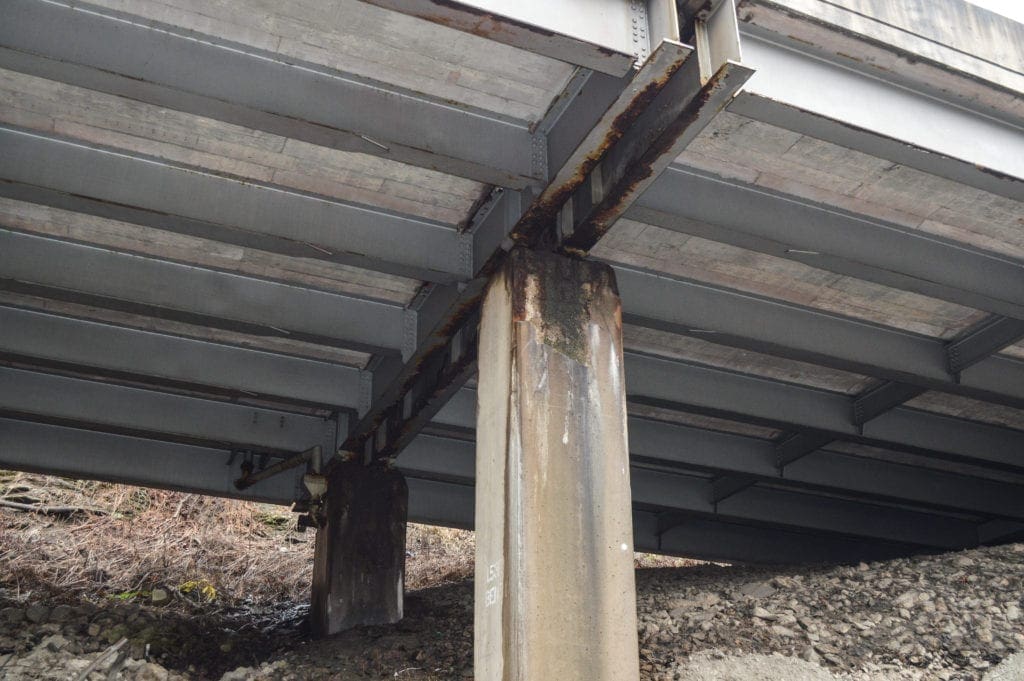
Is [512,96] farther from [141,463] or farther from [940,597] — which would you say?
[141,463]

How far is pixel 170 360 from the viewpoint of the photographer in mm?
8555

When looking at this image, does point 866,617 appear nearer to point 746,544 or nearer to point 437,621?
point 437,621

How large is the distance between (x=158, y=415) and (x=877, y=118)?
7371 millimetres

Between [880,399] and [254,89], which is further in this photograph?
[880,399]

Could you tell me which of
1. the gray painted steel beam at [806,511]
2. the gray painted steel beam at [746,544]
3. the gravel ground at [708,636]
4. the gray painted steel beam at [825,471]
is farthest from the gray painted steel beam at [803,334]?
the gray painted steel beam at [746,544]

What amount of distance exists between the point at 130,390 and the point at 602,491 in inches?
243

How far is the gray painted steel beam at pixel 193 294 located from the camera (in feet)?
23.3

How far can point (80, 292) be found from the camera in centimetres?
716

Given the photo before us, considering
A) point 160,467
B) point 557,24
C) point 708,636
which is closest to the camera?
point 557,24

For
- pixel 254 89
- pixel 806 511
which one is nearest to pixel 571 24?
pixel 254 89

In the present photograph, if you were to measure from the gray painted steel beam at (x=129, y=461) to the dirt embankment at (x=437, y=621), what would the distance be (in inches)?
51.5

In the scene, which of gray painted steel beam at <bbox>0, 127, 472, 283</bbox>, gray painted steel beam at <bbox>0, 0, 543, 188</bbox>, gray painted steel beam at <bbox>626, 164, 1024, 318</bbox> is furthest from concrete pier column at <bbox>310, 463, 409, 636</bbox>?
gray painted steel beam at <bbox>0, 0, 543, 188</bbox>

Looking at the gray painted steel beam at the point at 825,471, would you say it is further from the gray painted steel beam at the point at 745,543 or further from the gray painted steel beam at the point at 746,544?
the gray painted steel beam at the point at 746,544

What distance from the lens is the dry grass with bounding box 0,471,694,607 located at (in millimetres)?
11297
